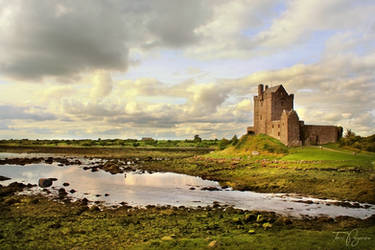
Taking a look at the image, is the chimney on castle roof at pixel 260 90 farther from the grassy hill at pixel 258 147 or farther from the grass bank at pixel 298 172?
the grass bank at pixel 298 172

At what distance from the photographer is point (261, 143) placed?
5341 cm

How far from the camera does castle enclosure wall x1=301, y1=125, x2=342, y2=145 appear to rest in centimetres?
5600

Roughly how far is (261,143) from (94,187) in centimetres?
3443

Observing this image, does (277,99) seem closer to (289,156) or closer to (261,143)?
(261,143)

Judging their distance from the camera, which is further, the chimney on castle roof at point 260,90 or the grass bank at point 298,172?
the chimney on castle roof at point 260,90

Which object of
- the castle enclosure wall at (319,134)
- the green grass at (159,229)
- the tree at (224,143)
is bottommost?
the green grass at (159,229)

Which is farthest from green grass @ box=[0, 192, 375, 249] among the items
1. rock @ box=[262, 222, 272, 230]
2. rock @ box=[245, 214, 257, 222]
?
rock @ box=[262, 222, 272, 230]

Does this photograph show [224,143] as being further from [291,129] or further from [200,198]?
[200,198]

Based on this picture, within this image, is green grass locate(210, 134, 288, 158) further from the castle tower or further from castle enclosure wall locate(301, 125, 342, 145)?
castle enclosure wall locate(301, 125, 342, 145)

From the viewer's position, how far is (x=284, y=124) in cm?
5319

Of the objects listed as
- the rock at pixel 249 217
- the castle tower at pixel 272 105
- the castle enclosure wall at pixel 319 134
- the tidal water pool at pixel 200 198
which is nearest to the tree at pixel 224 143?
the castle tower at pixel 272 105

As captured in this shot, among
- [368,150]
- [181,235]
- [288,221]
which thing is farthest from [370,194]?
[368,150]

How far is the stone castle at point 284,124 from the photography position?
52312 millimetres

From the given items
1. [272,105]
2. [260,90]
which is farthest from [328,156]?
[260,90]
